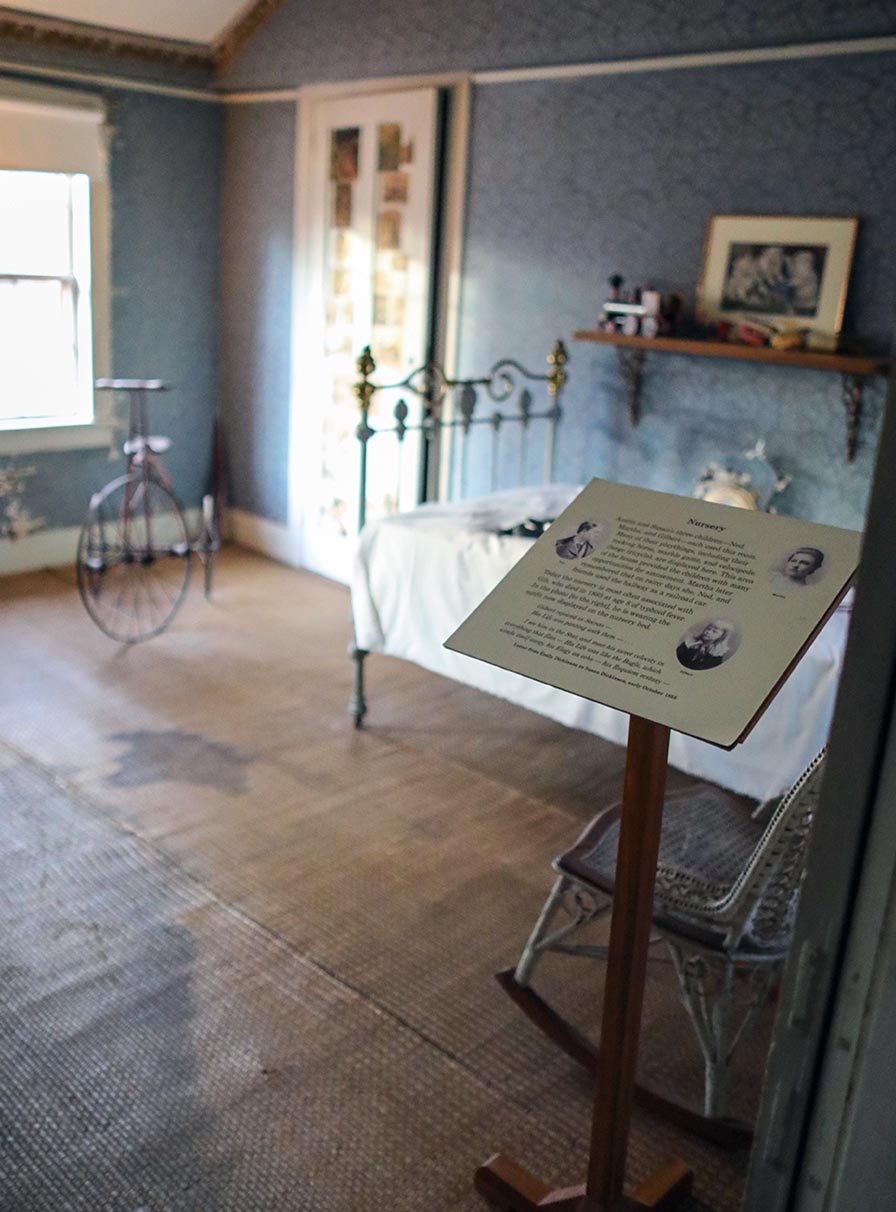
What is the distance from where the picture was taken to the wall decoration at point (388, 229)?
202 inches

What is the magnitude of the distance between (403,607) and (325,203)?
8.41 feet

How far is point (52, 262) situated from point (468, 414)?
241 centimetres

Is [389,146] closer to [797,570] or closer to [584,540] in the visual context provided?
[584,540]

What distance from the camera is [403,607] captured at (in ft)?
12.2

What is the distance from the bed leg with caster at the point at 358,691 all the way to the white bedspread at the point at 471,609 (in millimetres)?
64

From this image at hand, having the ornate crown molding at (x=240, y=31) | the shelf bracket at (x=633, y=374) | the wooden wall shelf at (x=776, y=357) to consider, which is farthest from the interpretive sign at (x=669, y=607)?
the ornate crown molding at (x=240, y=31)

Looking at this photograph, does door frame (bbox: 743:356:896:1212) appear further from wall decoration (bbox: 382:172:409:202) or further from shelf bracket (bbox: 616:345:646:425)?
wall decoration (bbox: 382:172:409:202)

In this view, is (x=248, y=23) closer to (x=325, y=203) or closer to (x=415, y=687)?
(x=325, y=203)

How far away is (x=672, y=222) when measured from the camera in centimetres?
423

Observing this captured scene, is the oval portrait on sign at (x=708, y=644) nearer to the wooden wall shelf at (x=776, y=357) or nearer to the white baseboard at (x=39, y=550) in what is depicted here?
the wooden wall shelf at (x=776, y=357)

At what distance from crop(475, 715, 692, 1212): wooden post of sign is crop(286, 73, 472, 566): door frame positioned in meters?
3.63

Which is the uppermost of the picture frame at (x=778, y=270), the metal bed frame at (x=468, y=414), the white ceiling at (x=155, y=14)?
the white ceiling at (x=155, y=14)

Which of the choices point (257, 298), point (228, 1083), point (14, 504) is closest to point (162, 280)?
point (257, 298)

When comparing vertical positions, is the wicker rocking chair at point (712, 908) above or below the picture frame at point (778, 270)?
below
